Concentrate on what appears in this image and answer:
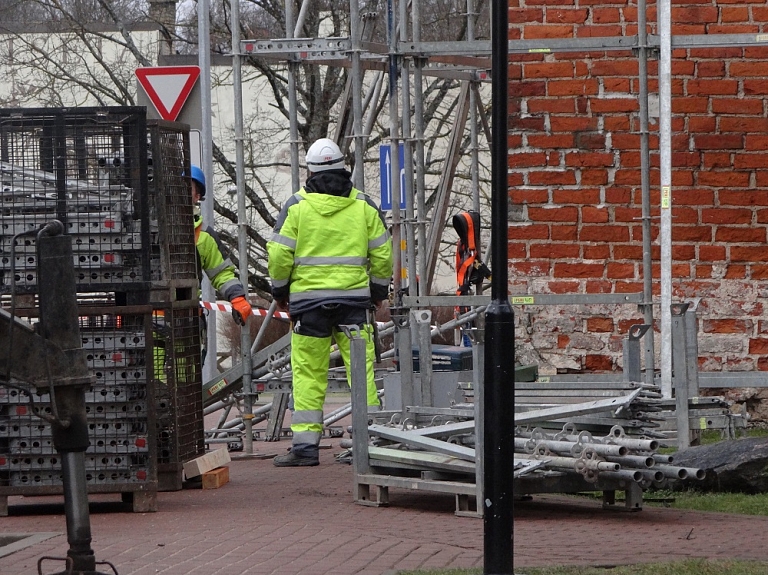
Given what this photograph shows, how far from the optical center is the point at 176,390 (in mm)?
8828

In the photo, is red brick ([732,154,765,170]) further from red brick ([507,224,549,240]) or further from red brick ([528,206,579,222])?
red brick ([507,224,549,240])

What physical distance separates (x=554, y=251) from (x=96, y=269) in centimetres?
429

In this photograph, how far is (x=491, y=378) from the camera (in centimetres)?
554

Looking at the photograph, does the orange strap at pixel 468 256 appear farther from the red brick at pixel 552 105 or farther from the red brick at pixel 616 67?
the red brick at pixel 616 67

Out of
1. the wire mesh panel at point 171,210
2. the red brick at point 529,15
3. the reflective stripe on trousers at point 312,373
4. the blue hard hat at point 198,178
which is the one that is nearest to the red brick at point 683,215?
the red brick at point 529,15

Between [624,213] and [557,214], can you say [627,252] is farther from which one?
[557,214]

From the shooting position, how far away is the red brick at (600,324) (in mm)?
11391

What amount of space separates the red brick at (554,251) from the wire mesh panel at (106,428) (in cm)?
406

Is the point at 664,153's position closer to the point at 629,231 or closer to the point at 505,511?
the point at 629,231

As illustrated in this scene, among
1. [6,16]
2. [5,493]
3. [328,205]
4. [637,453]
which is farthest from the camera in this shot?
[6,16]

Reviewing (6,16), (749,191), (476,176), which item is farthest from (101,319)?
(6,16)

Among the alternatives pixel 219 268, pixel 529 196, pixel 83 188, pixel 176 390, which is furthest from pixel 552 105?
pixel 83 188

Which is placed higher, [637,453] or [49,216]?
[49,216]

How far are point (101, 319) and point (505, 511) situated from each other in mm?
3483
